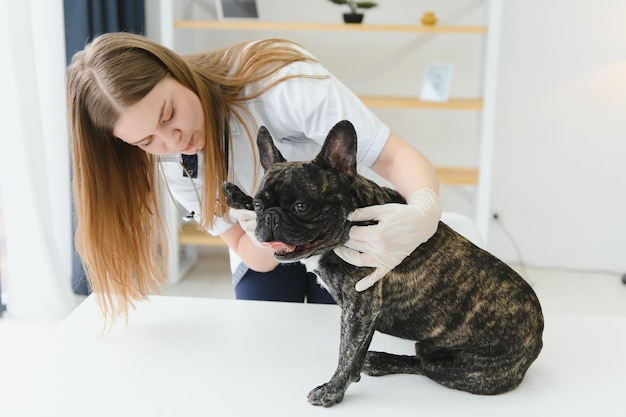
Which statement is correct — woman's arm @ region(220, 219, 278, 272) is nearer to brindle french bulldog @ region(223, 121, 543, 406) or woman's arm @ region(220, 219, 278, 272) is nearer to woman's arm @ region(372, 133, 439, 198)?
woman's arm @ region(372, 133, 439, 198)

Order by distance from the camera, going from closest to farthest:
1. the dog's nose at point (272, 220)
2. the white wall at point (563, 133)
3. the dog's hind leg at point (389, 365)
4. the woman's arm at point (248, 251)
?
the dog's nose at point (272, 220)
the dog's hind leg at point (389, 365)
the woman's arm at point (248, 251)
the white wall at point (563, 133)

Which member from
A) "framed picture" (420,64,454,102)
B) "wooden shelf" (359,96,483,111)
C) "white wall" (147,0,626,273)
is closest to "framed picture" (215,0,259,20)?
"white wall" (147,0,626,273)

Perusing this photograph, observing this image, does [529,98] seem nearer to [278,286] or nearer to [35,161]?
→ [278,286]

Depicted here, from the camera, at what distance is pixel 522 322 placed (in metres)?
1.06

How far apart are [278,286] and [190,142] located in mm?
547

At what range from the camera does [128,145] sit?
1360mm

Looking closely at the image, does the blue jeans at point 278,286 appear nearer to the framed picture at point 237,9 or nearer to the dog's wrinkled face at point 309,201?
the dog's wrinkled face at point 309,201

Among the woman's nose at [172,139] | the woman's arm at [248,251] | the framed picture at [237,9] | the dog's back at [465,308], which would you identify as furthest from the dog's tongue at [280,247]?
the framed picture at [237,9]

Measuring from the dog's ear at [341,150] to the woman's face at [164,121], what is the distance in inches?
14.4

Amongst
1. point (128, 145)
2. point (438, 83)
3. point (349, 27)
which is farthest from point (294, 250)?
point (438, 83)

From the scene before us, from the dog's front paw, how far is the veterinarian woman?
0.17m

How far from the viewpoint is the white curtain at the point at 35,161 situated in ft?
7.82

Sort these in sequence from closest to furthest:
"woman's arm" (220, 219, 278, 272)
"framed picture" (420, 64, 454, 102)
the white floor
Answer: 1. "woman's arm" (220, 219, 278, 272)
2. the white floor
3. "framed picture" (420, 64, 454, 102)

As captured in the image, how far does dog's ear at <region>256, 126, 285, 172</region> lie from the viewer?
41.7 inches
